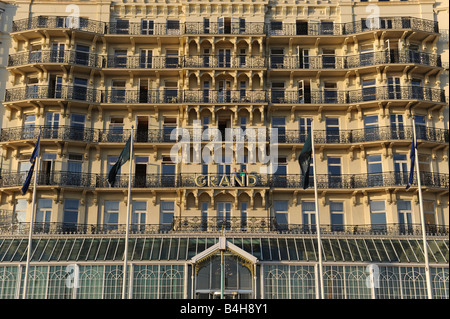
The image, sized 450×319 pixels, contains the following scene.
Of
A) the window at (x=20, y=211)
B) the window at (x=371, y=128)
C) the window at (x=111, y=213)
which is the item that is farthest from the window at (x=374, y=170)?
Result: the window at (x=20, y=211)

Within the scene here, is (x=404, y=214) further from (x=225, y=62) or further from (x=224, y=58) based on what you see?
(x=224, y=58)

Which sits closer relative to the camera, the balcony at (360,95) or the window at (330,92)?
the balcony at (360,95)

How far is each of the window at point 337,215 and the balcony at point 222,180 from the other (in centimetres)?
128

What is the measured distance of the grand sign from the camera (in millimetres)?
38281

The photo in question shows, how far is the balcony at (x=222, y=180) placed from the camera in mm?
38188

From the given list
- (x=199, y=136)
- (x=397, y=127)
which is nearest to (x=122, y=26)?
(x=199, y=136)

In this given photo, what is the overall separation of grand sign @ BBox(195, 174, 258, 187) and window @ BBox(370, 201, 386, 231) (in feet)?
27.2

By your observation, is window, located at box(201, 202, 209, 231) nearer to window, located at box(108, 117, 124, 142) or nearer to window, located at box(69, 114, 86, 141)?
window, located at box(108, 117, 124, 142)

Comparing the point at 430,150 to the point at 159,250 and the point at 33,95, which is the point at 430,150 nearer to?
the point at 159,250

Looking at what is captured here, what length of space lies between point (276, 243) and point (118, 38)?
64.0 ft

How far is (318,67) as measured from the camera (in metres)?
41.6

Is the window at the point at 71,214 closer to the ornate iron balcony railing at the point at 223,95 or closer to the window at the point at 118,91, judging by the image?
the ornate iron balcony railing at the point at 223,95

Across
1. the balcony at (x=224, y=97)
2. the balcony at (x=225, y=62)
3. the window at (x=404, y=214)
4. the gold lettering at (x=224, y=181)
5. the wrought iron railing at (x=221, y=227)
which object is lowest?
the wrought iron railing at (x=221, y=227)
